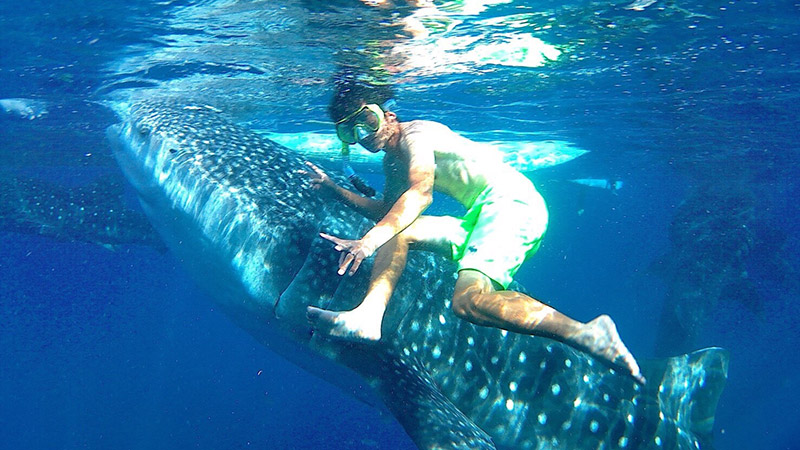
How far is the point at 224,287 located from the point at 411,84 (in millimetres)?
7139

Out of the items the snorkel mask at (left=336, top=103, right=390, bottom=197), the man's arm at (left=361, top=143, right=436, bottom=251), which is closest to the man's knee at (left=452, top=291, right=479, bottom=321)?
the man's arm at (left=361, top=143, right=436, bottom=251)

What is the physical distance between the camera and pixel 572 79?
33.6ft

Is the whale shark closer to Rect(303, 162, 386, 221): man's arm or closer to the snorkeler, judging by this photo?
Rect(303, 162, 386, 221): man's arm

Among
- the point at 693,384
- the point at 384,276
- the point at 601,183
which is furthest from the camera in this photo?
the point at 601,183

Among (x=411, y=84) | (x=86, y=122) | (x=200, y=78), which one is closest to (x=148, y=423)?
(x=86, y=122)

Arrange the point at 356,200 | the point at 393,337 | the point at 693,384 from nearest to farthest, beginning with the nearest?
the point at 393,337 < the point at 356,200 < the point at 693,384

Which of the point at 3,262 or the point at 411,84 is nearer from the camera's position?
the point at 411,84

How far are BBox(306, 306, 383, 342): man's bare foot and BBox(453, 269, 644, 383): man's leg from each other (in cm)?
74

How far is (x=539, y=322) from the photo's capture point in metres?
3.09

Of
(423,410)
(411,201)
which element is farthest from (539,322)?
(423,410)

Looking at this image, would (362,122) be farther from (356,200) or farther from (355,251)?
(355,251)

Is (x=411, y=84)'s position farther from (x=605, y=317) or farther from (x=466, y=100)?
(x=605, y=317)

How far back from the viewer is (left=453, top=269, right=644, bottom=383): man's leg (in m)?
2.95

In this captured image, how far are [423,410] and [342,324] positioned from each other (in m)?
1.36
